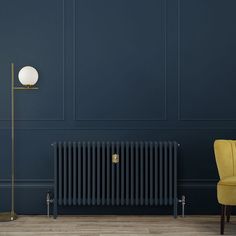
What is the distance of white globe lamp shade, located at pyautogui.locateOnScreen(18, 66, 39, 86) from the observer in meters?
4.93

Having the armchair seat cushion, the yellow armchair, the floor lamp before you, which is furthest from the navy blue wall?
the armchair seat cushion

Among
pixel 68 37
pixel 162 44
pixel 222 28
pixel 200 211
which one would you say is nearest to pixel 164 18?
pixel 162 44

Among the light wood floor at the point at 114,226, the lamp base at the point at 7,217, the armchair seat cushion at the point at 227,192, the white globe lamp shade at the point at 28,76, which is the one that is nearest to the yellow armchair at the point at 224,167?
the armchair seat cushion at the point at 227,192

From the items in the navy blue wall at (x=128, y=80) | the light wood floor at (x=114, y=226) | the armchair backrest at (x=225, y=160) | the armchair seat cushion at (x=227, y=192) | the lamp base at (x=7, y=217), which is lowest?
the light wood floor at (x=114, y=226)

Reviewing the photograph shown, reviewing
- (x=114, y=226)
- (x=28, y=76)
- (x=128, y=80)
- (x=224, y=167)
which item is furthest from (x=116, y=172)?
(x=28, y=76)

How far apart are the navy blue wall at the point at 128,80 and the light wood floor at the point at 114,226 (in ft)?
0.81

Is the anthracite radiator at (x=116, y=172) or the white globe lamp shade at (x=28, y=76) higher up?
the white globe lamp shade at (x=28, y=76)

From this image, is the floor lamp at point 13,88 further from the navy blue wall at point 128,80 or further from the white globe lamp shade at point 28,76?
the navy blue wall at point 128,80

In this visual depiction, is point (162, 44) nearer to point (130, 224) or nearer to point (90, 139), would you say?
point (90, 139)

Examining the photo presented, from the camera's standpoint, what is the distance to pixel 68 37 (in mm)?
5191

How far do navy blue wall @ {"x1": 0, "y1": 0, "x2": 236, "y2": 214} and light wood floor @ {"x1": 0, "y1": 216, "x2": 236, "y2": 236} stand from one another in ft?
0.81

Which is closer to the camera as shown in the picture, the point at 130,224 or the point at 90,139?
the point at 130,224

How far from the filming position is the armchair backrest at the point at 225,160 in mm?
4555

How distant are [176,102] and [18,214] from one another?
1.84 metres
